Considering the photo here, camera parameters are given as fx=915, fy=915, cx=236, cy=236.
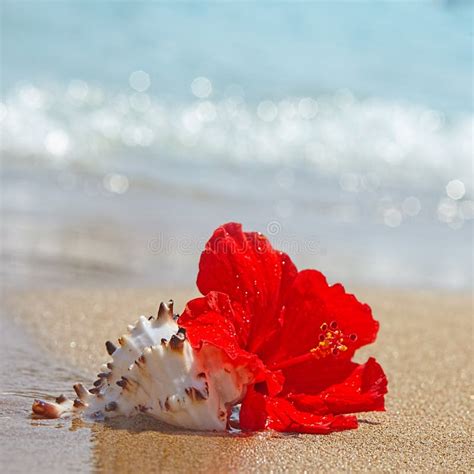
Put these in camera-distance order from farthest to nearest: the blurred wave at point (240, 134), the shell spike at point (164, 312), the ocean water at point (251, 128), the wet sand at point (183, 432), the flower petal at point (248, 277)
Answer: the blurred wave at point (240, 134)
the ocean water at point (251, 128)
the flower petal at point (248, 277)
the shell spike at point (164, 312)
the wet sand at point (183, 432)

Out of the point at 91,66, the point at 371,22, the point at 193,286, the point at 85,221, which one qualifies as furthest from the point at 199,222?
the point at 371,22

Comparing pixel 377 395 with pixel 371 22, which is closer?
pixel 377 395

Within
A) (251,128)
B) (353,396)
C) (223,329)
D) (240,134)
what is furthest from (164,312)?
(251,128)

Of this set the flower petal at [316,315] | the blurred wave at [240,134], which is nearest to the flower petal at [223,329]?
the flower petal at [316,315]

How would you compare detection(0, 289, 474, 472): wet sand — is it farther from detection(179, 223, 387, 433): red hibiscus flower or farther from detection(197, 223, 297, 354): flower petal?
→ detection(197, 223, 297, 354): flower petal

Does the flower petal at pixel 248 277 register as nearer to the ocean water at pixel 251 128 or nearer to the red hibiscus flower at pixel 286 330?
the red hibiscus flower at pixel 286 330

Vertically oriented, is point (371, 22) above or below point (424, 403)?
above

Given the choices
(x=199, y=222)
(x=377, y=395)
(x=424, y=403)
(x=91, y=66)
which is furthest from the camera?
(x=91, y=66)

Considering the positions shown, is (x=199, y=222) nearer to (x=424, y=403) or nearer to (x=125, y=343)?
(x=424, y=403)
